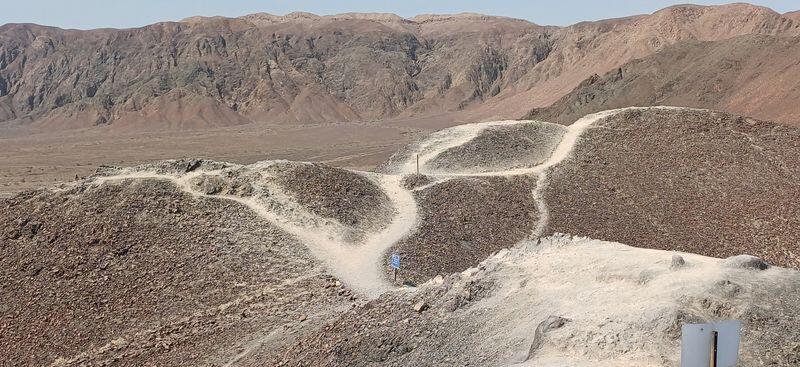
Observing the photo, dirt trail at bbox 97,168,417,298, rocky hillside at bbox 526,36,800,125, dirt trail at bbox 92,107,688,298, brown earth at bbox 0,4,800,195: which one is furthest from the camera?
brown earth at bbox 0,4,800,195

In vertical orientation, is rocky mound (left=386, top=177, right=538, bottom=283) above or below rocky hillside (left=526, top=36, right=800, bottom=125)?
below

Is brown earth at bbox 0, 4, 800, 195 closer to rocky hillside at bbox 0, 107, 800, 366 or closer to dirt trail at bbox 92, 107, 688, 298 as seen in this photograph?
dirt trail at bbox 92, 107, 688, 298

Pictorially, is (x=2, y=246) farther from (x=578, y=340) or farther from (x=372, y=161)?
(x=372, y=161)

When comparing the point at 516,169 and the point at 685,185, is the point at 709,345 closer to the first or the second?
the point at 685,185

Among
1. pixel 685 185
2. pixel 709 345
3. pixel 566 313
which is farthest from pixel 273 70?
pixel 709 345

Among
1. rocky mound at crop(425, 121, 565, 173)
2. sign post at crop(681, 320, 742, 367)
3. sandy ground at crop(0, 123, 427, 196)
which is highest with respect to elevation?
sign post at crop(681, 320, 742, 367)

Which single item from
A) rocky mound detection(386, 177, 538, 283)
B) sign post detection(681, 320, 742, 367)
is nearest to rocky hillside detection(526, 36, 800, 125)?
rocky mound detection(386, 177, 538, 283)

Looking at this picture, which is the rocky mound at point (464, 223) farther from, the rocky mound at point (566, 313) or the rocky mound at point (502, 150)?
the rocky mound at point (566, 313)

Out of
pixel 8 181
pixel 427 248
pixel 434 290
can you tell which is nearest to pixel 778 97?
pixel 427 248

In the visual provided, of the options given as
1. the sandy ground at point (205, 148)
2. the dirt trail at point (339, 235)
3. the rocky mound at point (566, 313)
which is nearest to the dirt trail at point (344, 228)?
the dirt trail at point (339, 235)
